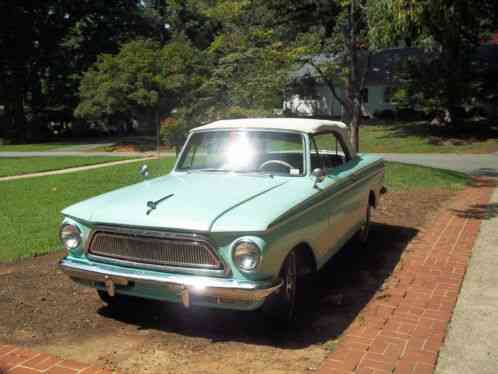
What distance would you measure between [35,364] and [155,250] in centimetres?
112

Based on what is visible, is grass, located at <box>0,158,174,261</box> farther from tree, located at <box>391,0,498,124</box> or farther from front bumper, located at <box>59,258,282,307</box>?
tree, located at <box>391,0,498,124</box>

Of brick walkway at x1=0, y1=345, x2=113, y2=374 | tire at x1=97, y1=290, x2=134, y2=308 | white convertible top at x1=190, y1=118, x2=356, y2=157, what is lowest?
brick walkway at x1=0, y1=345, x2=113, y2=374

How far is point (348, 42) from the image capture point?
13.8m

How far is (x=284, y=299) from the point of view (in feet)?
13.1

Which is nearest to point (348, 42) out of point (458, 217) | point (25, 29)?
point (458, 217)

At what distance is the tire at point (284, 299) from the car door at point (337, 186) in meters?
0.82

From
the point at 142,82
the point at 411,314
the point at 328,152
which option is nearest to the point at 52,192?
the point at 328,152

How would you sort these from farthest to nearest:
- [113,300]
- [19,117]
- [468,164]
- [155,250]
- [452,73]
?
[19,117] < [452,73] < [468,164] < [113,300] < [155,250]

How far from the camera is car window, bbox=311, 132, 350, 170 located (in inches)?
206

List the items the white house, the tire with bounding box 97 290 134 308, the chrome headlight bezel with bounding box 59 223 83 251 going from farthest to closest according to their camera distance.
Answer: the white house
the tire with bounding box 97 290 134 308
the chrome headlight bezel with bounding box 59 223 83 251

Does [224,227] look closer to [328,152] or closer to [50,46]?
[328,152]

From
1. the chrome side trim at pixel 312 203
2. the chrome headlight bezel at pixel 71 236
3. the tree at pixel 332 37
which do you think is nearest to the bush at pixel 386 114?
the tree at pixel 332 37

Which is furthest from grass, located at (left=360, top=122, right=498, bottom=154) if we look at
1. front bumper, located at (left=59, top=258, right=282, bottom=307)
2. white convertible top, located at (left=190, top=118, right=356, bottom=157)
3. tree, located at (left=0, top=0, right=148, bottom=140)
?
tree, located at (left=0, top=0, right=148, bottom=140)

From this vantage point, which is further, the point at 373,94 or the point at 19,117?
the point at 373,94
